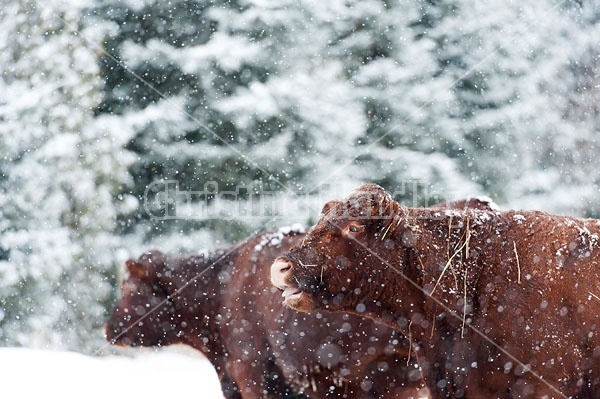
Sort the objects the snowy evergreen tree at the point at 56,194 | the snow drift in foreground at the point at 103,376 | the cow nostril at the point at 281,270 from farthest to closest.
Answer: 1. the snowy evergreen tree at the point at 56,194
2. the snow drift in foreground at the point at 103,376
3. the cow nostril at the point at 281,270

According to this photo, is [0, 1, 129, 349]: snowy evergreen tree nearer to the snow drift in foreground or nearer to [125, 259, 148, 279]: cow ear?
the snow drift in foreground

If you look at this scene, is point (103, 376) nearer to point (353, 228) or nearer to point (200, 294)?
point (200, 294)

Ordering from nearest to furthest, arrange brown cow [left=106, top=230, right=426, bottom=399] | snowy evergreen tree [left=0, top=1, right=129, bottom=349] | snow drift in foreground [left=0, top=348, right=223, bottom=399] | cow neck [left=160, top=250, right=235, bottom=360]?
brown cow [left=106, top=230, right=426, bottom=399], cow neck [left=160, top=250, right=235, bottom=360], snow drift in foreground [left=0, top=348, right=223, bottom=399], snowy evergreen tree [left=0, top=1, right=129, bottom=349]

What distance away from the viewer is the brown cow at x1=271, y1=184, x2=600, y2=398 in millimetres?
3562

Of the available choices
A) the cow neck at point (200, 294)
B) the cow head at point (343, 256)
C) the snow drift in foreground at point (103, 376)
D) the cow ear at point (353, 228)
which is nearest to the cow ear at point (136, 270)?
the cow neck at point (200, 294)

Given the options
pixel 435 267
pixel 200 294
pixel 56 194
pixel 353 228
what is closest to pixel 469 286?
pixel 435 267

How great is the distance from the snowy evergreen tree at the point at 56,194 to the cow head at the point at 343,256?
21.9 feet

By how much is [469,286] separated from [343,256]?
744 mm

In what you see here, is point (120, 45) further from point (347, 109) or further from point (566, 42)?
point (566, 42)

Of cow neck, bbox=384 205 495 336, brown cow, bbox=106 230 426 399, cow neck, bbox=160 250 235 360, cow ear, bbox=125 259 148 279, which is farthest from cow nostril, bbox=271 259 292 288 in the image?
cow ear, bbox=125 259 148 279

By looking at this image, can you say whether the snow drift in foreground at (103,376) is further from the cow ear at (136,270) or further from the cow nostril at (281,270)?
the cow nostril at (281,270)

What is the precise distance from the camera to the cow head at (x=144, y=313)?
6.34 metres

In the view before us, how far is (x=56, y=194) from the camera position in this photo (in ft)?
33.4

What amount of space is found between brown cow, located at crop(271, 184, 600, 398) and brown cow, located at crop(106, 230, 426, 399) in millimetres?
928
